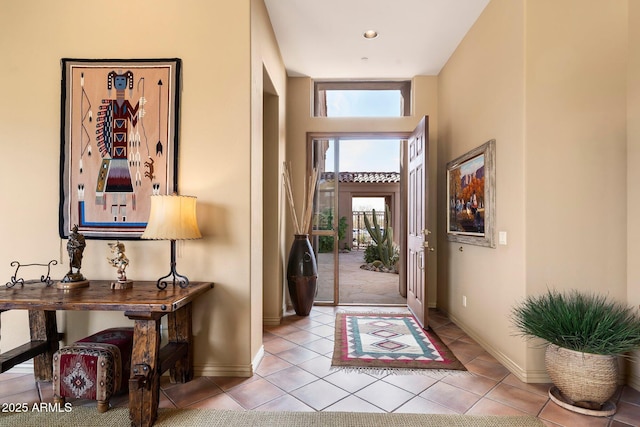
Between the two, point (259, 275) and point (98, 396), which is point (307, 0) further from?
point (98, 396)

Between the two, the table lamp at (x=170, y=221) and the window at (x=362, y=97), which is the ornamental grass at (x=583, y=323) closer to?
the table lamp at (x=170, y=221)

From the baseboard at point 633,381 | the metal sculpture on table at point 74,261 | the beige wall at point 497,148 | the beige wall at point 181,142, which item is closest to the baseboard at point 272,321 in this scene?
the beige wall at point 181,142

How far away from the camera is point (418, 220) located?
3994mm

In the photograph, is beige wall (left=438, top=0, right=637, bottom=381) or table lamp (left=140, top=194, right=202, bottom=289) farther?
beige wall (left=438, top=0, right=637, bottom=381)

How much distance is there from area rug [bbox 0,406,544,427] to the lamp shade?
1.09 m

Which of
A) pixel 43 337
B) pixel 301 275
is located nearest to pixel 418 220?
pixel 301 275

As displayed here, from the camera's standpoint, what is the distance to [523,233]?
8.18 feet

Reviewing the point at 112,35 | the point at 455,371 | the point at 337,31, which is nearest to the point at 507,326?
the point at 455,371

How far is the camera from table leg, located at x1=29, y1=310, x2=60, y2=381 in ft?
7.97

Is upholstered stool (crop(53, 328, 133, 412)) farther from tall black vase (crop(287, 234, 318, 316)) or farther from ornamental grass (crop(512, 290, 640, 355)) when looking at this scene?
ornamental grass (crop(512, 290, 640, 355))

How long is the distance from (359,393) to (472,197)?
2.11 m

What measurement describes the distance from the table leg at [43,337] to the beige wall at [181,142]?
→ 13 centimetres

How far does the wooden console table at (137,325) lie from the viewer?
191cm

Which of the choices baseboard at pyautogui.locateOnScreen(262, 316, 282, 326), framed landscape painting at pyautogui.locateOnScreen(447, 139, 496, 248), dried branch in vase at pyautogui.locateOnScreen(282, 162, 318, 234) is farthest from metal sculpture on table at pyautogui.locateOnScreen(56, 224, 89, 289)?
framed landscape painting at pyautogui.locateOnScreen(447, 139, 496, 248)
